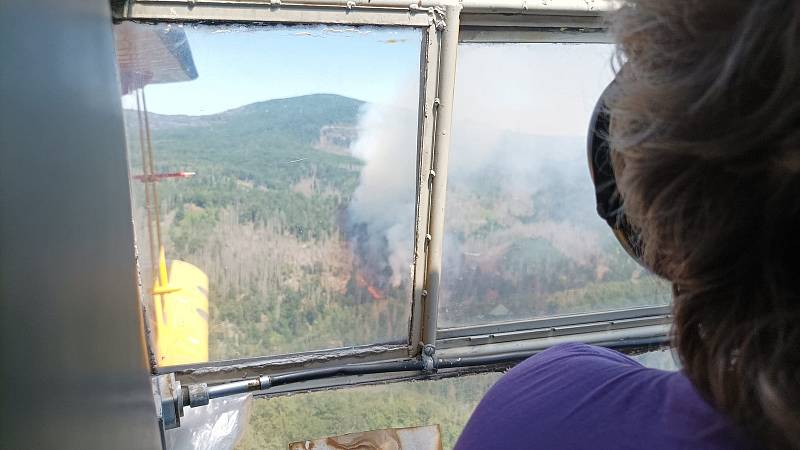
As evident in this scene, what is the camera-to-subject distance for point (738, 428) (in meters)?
0.44

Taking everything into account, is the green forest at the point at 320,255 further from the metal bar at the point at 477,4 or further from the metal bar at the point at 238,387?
the metal bar at the point at 477,4

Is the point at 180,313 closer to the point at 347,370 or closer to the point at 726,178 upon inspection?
the point at 347,370

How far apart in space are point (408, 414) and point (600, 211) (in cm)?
142

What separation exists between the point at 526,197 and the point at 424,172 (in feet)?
1.22

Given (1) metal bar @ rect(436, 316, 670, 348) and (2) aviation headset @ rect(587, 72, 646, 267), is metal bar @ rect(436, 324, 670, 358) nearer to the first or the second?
(1) metal bar @ rect(436, 316, 670, 348)

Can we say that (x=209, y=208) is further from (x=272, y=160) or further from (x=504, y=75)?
(x=504, y=75)

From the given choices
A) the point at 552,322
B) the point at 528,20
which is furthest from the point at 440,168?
the point at 552,322

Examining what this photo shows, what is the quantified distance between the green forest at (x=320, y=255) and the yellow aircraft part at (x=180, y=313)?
0.03m

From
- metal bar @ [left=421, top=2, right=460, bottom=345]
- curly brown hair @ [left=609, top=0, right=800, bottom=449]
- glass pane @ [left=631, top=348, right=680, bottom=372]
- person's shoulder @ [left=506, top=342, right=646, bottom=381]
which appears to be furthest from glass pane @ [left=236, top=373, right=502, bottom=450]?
curly brown hair @ [left=609, top=0, right=800, bottom=449]

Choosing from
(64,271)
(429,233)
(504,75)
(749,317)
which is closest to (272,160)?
(429,233)

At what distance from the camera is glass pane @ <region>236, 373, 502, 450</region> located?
179 centimetres

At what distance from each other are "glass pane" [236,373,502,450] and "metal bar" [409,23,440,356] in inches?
7.0

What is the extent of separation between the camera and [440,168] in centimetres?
163

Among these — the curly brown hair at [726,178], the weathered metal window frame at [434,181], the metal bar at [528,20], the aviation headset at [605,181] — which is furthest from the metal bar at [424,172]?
the curly brown hair at [726,178]
